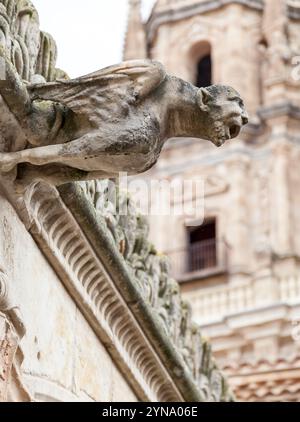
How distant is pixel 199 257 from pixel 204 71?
253 inches

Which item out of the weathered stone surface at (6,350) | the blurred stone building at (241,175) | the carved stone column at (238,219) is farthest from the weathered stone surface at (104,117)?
the carved stone column at (238,219)

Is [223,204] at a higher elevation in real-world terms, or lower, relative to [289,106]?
lower

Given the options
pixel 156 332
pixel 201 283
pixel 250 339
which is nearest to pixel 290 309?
pixel 250 339

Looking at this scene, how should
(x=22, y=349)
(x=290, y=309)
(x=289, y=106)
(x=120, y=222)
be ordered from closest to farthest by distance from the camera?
1. (x=22, y=349)
2. (x=120, y=222)
3. (x=290, y=309)
4. (x=289, y=106)

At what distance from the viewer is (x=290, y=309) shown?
26.4 m

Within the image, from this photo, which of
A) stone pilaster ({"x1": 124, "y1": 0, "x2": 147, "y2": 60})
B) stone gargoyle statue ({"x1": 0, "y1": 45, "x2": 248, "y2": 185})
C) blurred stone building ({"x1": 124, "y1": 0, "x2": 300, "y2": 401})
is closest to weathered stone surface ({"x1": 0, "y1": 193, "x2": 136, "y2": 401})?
stone gargoyle statue ({"x1": 0, "y1": 45, "x2": 248, "y2": 185})

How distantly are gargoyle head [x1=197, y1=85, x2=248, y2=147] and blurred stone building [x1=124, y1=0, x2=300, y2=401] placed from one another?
18.9 m

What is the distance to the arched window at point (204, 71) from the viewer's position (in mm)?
36178

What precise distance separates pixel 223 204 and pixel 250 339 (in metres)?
6.19

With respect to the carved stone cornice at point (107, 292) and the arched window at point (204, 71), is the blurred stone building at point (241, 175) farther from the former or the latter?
the carved stone cornice at point (107, 292)

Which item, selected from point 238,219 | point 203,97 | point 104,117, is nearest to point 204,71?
point 238,219

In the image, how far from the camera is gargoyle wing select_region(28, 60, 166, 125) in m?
6.01

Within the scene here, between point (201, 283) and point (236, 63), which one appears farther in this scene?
point (236, 63)

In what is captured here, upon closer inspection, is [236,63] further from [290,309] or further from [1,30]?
[1,30]
